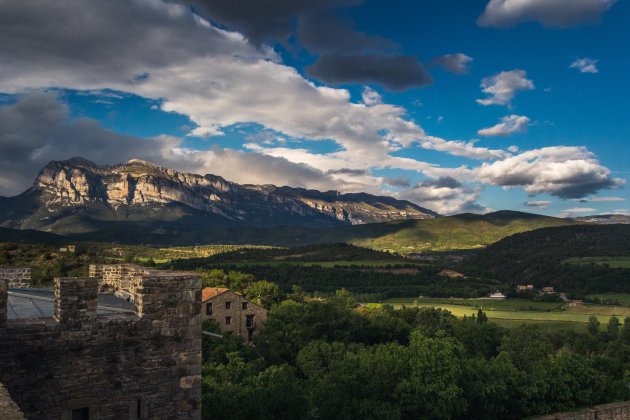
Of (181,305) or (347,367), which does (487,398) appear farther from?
(181,305)

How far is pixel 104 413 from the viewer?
8516 millimetres

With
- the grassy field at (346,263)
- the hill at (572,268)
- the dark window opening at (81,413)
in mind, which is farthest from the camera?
the grassy field at (346,263)

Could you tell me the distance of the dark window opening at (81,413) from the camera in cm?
834

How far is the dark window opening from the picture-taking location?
8.34 m

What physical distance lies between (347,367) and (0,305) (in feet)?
75.3

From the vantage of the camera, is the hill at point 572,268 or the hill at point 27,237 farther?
the hill at point 27,237

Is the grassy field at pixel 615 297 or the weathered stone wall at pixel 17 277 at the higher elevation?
the weathered stone wall at pixel 17 277

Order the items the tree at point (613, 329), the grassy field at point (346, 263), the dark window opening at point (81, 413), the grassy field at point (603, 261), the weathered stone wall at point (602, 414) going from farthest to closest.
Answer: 1. the grassy field at point (346, 263)
2. the grassy field at point (603, 261)
3. the tree at point (613, 329)
4. the weathered stone wall at point (602, 414)
5. the dark window opening at point (81, 413)

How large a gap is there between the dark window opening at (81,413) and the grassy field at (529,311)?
91.7 m

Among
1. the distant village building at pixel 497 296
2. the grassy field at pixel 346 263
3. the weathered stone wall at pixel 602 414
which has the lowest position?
the distant village building at pixel 497 296

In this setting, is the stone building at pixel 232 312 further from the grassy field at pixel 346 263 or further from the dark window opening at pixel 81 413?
the grassy field at pixel 346 263

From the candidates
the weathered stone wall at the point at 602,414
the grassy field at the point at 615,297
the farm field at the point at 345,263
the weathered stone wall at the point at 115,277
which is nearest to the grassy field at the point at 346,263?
the farm field at the point at 345,263

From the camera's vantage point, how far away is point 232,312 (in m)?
62.6

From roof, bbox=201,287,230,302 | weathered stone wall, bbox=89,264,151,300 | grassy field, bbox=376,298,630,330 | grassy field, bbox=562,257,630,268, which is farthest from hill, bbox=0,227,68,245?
grassy field, bbox=562,257,630,268
